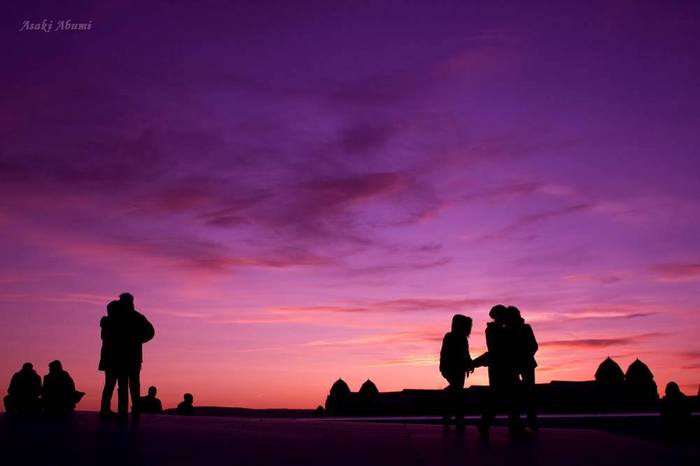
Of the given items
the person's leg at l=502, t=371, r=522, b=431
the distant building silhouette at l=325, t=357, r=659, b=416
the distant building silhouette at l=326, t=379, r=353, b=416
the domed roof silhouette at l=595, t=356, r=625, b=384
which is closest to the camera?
the person's leg at l=502, t=371, r=522, b=431

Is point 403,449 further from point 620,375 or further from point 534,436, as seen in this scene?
point 620,375

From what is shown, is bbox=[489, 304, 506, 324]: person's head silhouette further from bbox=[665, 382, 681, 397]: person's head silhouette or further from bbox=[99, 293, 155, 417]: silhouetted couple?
bbox=[665, 382, 681, 397]: person's head silhouette

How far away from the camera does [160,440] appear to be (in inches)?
360

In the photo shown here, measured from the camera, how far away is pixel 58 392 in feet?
59.2

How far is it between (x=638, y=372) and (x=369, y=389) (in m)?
15.9

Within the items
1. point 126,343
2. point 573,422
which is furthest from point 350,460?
point 573,422

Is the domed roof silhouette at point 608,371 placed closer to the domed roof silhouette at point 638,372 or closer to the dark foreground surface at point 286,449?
the domed roof silhouette at point 638,372

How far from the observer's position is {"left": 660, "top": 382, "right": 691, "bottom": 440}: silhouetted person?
55.4 feet

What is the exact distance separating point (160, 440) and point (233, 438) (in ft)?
3.72

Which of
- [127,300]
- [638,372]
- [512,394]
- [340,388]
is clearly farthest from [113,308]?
[638,372]

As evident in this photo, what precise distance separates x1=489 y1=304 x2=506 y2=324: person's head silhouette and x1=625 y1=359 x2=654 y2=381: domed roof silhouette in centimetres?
3347

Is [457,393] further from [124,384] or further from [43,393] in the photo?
[43,393]

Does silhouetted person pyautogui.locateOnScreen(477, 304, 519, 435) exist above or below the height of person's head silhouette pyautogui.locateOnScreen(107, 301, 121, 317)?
below

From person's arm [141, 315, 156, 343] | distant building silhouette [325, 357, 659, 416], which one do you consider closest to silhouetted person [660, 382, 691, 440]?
person's arm [141, 315, 156, 343]
